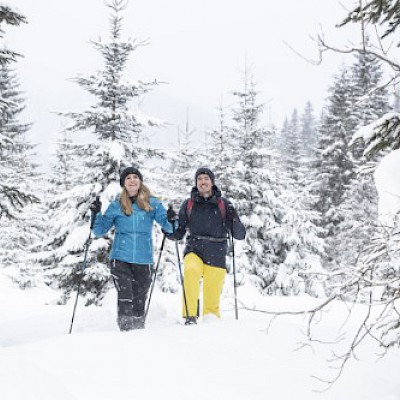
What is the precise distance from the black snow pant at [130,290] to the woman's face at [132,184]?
102cm

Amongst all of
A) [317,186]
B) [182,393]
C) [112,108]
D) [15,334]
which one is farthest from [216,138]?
[182,393]

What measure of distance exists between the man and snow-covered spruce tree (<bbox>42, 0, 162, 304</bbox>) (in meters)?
4.54

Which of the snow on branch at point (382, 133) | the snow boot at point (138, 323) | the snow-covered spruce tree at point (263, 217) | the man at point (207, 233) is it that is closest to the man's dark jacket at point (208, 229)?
the man at point (207, 233)

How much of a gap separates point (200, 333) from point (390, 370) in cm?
209

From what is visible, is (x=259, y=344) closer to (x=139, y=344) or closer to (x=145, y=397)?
(x=139, y=344)

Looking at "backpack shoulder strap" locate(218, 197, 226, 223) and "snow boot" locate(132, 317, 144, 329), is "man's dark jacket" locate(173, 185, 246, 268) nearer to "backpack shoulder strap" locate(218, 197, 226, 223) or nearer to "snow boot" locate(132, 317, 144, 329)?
"backpack shoulder strap" locate(218, 197, 226, 223)

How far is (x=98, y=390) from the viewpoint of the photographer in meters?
3.62

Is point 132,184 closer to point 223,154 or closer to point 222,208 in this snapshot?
point 222,208

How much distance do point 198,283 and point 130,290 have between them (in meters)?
1.01

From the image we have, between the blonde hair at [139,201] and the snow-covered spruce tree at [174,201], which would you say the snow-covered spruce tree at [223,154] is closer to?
the snow-covered spruce tree at [174,201]

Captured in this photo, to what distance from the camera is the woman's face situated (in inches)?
259

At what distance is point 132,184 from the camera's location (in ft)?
21.6

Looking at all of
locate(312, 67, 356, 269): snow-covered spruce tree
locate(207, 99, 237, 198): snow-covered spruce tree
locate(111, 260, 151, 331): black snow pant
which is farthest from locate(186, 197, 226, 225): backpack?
locate(312, 67, 356, 269): snow-covered spruce tree

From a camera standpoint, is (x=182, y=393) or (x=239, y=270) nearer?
(x=182, y=393)
